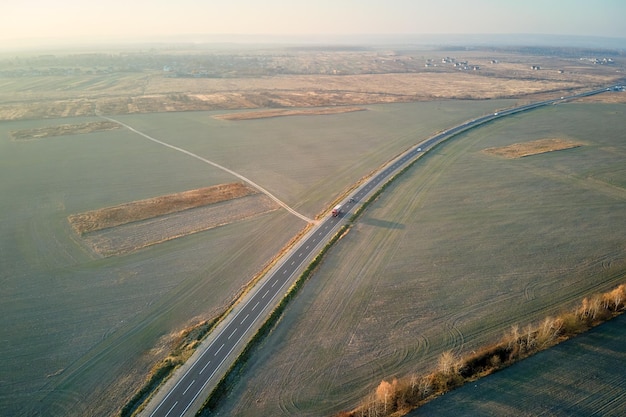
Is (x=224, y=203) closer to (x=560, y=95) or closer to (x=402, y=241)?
(x=402, y=241)

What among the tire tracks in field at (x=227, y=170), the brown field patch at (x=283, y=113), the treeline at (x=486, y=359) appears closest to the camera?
the treeline at (x=486, y=359)

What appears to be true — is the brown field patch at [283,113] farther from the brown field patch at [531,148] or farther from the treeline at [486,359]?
the treeline at [486,359]

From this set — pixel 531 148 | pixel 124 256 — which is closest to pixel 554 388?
pixel 124 256

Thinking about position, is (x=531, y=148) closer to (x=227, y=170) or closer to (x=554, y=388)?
(x=227, y=170)

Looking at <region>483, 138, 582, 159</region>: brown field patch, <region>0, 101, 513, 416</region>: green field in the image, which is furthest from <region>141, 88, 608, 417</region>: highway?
<region>483, 138, 582, 159</region>: brown field patch

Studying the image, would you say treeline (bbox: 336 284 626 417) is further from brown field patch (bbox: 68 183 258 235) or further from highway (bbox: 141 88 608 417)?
brown field patch (bbox: 68 183 258 235)

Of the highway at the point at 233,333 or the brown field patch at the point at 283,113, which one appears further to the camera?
the brown field patch at the point at 283,113

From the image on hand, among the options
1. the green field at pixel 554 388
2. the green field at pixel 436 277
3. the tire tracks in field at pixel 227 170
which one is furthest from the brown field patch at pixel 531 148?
the green field at pixel 554 388
